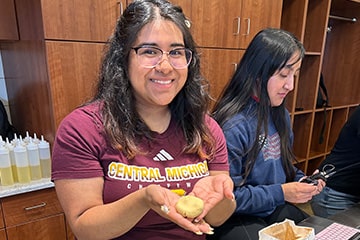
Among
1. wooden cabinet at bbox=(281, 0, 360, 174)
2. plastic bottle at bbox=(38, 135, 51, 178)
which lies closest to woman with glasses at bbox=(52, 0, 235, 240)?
plastic bottle at bbox=(38, 135, 51, 178)

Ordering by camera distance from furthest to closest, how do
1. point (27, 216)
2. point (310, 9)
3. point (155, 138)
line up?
point (310, 9) < point (27, 216) < point (155, 138)

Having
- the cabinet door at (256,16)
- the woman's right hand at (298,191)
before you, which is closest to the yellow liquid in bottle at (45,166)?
the woman's right hand at (298,191)

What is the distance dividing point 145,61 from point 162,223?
1.71 feet

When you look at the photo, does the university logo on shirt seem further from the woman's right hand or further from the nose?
the woman's right hand

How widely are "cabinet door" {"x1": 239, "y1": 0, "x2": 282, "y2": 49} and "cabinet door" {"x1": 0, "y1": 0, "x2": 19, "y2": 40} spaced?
4.85ft

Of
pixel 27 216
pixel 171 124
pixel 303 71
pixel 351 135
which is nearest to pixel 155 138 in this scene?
pixel 171 124

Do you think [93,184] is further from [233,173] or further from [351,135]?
[351,135]

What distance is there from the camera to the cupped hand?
2.05 feet

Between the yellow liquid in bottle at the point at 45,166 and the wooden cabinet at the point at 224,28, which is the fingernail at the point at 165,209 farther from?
the wooden cabinet at the point at 224,28

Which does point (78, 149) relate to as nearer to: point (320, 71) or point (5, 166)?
point (5, 166)

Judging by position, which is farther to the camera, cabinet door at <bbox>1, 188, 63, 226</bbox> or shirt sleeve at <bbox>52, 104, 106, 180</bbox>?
cabinet door at <bbox>1, 188, 63, 226</bbox>

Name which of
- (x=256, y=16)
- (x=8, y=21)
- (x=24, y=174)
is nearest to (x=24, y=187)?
(x=24, y=174)

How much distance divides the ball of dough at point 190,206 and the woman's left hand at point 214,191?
3 centimetres

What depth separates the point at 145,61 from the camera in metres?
0.89
